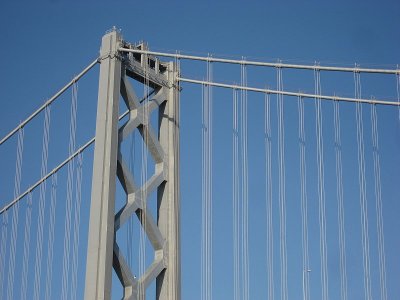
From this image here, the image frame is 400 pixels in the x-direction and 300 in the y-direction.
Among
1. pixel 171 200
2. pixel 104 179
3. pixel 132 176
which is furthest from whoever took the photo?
pixel 171 200

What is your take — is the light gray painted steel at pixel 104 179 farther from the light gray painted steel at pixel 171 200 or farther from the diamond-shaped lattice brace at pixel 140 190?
the light gray painted steel at pixel 171 200

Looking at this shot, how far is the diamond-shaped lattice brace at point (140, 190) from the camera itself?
21.8 m

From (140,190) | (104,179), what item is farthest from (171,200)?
(104,179)

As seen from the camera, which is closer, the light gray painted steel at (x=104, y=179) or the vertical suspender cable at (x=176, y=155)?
the light gray painted steel at (x=104, y=179)

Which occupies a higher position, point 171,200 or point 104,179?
point 171,200

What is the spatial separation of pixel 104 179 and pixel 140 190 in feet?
4.87

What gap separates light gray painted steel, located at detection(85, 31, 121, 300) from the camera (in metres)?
20.6

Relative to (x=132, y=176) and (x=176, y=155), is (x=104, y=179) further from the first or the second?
(x=176, y=155)

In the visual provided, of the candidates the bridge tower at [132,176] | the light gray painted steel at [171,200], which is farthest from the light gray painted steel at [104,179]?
the light gray painted steel at [171,200]

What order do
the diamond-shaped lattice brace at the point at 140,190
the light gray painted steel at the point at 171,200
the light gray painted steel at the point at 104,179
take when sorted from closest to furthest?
the light gray painted steel at the point at 104,179, the diamond-shaped lattice brace at the point at 140,190, the light gray painted steel at the point at 171,200

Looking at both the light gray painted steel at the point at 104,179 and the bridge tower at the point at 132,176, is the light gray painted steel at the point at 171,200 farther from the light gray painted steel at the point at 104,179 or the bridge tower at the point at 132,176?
the light gray painted steel at the point at 104,179

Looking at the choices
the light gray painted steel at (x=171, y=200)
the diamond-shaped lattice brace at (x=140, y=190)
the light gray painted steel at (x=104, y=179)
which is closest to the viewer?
the light gray painted steel at (x=104, y=179)

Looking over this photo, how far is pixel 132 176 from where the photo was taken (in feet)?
74.1

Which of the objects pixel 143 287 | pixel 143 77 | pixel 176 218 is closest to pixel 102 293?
pixel 143 287
